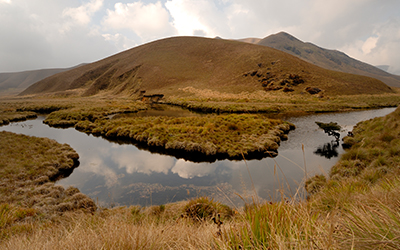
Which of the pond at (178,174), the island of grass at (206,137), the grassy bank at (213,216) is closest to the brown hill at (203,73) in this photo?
the island of grass at (206,137)

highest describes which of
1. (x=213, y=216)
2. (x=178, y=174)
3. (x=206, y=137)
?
(x=213, y=216)

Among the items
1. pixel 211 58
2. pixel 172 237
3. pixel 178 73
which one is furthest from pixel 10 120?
pixel 211 58

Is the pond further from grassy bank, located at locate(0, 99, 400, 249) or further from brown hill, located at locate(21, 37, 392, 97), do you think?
brown hill, located at locate(21, 37, 392, 97)

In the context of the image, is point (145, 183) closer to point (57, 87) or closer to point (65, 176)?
point (65, 176)

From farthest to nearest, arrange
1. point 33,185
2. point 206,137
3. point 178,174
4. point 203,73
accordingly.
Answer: point 203,73
point 206,137
point 178,174
point 33,185

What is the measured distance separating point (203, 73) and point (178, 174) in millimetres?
73636

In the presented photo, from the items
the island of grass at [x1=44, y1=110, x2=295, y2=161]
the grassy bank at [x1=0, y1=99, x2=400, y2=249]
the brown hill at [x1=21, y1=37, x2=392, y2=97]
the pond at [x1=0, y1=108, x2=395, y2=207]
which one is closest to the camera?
the grassy bank at [x1=0, y1=99, x2=400, y2=249]

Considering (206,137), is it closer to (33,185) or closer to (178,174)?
(178,174)

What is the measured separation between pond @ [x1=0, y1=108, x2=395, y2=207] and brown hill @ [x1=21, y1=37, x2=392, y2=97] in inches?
1911

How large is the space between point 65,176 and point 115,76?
94.3 m

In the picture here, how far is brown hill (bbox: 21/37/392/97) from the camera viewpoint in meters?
58.5

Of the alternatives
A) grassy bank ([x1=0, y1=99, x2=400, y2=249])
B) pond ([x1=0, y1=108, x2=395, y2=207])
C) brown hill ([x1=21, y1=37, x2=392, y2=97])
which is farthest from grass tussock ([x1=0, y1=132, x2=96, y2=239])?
brown hill ([x1=21, y1=37, x2=392, y2=97])

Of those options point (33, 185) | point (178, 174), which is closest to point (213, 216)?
point (178, 174)

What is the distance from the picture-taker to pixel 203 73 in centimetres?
7931
